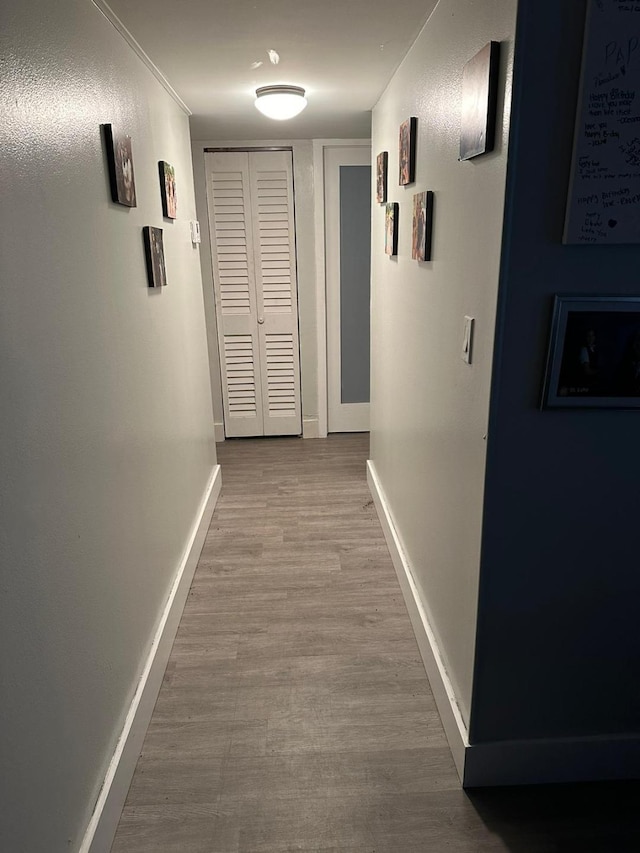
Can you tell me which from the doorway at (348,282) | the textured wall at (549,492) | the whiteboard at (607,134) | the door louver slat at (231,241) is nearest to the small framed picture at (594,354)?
the textured wall at (549,492)

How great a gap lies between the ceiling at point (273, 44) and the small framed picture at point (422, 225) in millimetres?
555

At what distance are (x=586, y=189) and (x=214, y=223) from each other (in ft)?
11.2

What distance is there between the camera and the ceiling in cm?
179

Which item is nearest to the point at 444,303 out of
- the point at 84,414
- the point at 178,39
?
the point at 84,414

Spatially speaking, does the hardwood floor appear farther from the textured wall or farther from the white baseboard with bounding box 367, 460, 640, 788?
the textured wall

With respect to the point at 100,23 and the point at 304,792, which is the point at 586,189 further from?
the point at 304,792

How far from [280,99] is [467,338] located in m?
1.82

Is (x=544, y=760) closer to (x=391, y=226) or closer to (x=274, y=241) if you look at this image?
(x=391, y=226)

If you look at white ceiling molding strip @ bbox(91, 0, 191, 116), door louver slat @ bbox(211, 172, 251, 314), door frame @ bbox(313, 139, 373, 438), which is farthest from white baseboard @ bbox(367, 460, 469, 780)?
white ceiling molding strip @ bbox(91, 0, 191, 116)

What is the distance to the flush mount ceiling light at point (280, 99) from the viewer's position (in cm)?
270

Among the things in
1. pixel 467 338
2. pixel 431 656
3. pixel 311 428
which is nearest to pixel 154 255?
pixel 467 338

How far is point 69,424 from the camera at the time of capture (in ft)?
4.62

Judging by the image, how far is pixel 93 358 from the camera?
1.59m

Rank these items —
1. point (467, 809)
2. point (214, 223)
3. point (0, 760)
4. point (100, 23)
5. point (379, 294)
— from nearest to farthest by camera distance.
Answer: point (0, 760) < point (467, 809) < point (100, 23) < point (379, 294) < point (214, 223)
